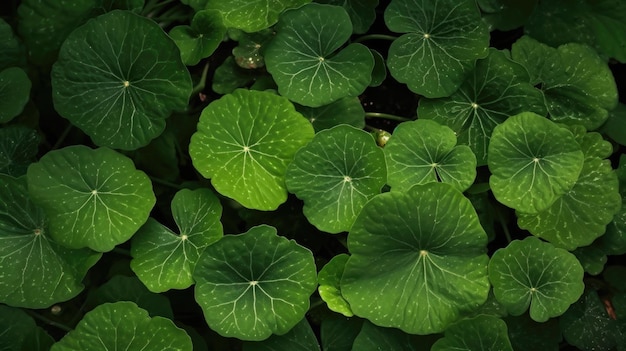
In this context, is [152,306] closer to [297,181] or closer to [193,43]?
[297,181]

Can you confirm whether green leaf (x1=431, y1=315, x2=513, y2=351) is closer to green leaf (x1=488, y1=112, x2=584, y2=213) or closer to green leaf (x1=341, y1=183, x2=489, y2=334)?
green leaf (x1=341, y1=183, x2=489, y2=334)

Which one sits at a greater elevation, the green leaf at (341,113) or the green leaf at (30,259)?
the green leaf at (341,113)

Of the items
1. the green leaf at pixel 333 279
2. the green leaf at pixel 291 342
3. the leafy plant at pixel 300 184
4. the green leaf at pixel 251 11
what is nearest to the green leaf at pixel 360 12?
the leafy plant at pixel 300 184

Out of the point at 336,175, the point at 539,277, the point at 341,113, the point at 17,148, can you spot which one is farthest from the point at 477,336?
the point at 17,148

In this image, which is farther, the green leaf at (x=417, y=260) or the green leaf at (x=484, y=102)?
the green leaf at (x=484, y=102)

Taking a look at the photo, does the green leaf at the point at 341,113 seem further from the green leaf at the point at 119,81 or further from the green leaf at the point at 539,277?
the green leaf at the point at 539,277
